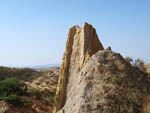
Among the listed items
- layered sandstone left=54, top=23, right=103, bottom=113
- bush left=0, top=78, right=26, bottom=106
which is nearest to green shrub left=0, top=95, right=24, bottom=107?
bush left=0, top=78, right=26, bottom=106

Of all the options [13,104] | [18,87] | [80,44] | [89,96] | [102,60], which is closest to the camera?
[89,96]

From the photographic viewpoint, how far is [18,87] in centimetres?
1207

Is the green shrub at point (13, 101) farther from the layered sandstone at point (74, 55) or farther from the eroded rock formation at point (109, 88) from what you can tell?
the eroded rock formation at point (109, 88)

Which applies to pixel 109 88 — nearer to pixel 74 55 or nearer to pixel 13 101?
pixel 74 55

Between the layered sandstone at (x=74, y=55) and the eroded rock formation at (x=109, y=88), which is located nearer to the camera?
the eroded rock formation at (x=109, y=88)

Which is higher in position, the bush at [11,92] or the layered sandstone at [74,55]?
the layered sandstone at [74,55]

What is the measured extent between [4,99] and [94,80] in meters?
6.53

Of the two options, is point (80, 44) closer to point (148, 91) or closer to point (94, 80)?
point (94, 80)

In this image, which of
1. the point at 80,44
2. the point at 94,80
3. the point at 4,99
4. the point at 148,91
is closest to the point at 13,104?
the point at 4,99

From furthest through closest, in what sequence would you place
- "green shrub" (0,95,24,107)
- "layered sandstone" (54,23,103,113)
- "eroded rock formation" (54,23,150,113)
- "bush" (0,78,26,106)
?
1. "bush" (0,78,26,106)
2. "green shrub" (0,95,24,107)
3. "layered sandstone" (54,23,103,113)
4. "eroded rock formation" (54,23,150,113)

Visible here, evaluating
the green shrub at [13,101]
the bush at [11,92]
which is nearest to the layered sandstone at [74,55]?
the green shrub at [13,101]

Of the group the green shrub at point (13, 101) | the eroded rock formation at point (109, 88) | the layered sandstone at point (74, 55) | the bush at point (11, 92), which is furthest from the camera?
the bush at point (11, 92)

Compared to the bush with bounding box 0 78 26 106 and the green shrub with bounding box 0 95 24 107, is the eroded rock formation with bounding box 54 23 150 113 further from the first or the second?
the bush with bounding box 0 78 26 106

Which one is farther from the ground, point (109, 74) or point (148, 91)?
point (109, 74)
